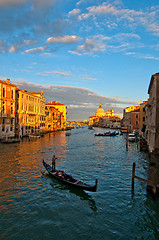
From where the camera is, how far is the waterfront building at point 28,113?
52562 millimetres

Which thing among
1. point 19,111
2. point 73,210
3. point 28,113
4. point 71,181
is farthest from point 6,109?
point 73,210

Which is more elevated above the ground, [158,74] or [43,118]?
[158,74]

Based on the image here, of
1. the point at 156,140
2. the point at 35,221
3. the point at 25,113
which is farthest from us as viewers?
the point at 25,113

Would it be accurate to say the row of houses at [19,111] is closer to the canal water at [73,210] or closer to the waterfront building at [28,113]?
the waterfront building at [28,113]

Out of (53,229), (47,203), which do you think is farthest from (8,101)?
(53,229)

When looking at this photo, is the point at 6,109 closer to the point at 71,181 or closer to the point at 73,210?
the point at 71,181

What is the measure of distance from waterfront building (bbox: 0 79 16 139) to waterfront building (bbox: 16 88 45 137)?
4.11 metres

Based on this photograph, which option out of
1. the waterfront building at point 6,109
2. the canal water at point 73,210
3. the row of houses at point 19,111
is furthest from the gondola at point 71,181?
the row of houses at point 19,111

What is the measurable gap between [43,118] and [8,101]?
91.1 feet

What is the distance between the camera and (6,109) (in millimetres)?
44156

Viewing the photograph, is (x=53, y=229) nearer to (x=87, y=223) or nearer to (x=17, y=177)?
(x=87, y=223)

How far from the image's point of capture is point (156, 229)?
9.80 meters

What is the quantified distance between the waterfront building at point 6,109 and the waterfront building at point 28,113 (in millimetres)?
4113

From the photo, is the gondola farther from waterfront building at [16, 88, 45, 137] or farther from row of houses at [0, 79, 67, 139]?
waterfront building at [16, 88, 45, 137]
